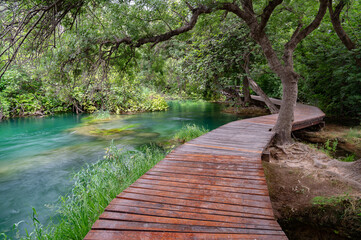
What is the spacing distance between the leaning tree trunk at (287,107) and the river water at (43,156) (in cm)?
546

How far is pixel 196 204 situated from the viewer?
2402 millimetres

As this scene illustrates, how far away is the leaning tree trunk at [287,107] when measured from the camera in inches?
229

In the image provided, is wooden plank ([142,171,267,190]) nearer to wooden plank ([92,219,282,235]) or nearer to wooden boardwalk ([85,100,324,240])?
wooden boardwalk ([85,100,324,240])

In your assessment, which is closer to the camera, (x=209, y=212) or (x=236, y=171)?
(x=209, y=212)

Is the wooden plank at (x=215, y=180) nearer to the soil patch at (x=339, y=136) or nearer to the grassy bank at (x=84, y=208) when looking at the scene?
the grassy bank at (x=84, y=208)

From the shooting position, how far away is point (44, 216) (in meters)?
4.25

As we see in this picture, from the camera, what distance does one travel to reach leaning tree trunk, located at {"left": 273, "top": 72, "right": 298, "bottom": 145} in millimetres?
5828

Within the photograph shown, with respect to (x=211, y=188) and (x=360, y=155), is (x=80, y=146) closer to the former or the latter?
(x=211, y=188)

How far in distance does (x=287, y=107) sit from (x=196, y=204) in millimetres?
4800

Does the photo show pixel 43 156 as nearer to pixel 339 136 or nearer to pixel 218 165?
pixel 218 165

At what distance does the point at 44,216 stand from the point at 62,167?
2879 mm

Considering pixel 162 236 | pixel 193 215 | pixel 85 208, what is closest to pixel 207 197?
pixel 193 215

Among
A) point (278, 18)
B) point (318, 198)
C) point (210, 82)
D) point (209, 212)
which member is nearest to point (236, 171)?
point (209, 212)

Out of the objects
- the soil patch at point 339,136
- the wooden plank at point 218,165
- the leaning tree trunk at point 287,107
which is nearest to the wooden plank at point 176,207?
the wooden plank at point 218,165
